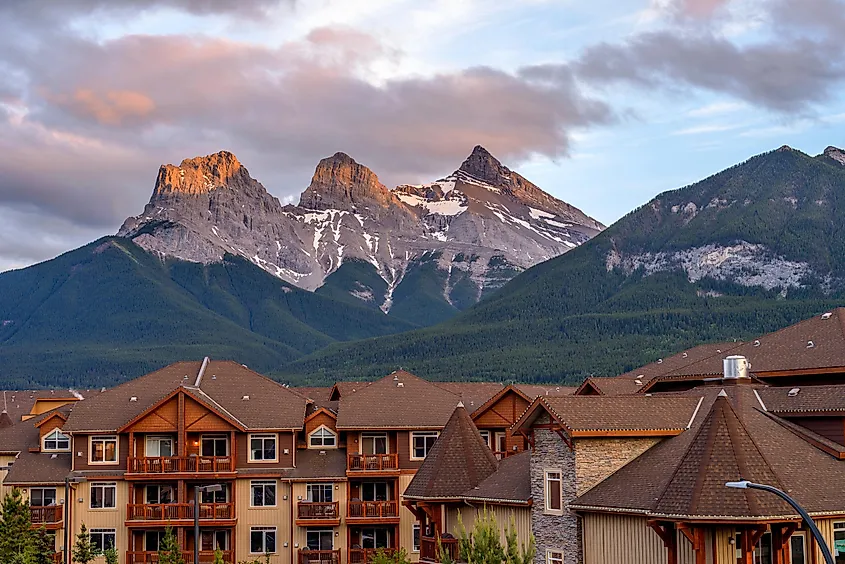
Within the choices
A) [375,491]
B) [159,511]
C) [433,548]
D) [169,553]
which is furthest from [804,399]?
[159,511]

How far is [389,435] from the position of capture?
67.0m

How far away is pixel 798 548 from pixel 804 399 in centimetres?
718

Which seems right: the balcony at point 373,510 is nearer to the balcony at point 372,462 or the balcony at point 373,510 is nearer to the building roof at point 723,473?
the balcony at point 372,462

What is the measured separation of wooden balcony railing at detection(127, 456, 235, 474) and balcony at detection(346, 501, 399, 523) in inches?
271

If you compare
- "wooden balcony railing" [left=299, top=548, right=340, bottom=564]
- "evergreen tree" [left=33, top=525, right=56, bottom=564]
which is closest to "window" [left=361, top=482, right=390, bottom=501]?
"wooden balcony railing" [left=299, top=548, right=340, bottom=564]

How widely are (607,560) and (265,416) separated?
29.8 metres

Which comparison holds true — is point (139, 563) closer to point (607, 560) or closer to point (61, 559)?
point (61, 559)

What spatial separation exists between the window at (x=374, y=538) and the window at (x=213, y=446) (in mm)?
7995

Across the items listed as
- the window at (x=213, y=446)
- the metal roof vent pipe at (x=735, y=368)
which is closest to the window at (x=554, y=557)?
the metal roof vent pipe at (x=735, y=368)

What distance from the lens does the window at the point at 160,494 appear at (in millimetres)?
65562

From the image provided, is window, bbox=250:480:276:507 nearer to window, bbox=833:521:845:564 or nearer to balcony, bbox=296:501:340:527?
balcony, bbox=296:501:340:527

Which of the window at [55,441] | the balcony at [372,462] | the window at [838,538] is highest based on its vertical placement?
the window at [55,441]

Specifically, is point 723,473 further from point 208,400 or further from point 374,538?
point 208,400

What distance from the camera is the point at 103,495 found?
215 feet
